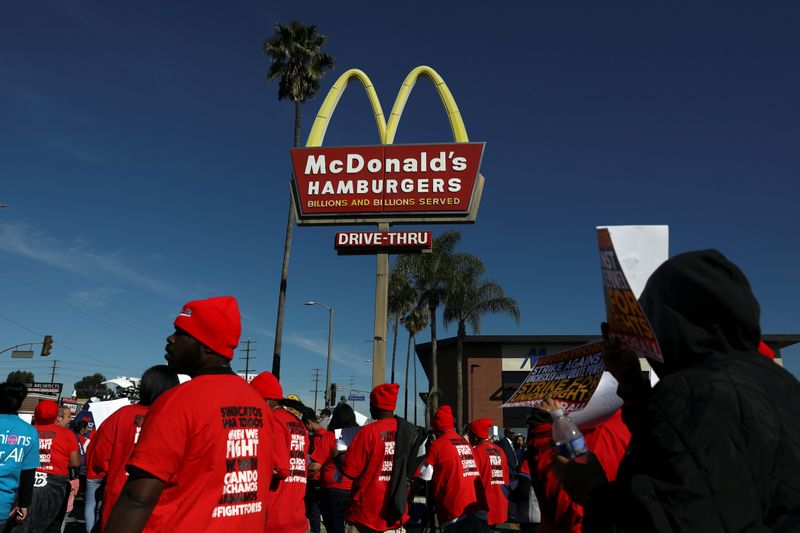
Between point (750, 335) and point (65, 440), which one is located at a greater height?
point (750, 335)

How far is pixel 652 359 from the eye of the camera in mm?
1645

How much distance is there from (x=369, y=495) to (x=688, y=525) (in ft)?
17.6

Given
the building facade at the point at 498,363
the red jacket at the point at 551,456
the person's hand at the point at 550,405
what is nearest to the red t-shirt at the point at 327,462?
the red jacket at the point at 551,456

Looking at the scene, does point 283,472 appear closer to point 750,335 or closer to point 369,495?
point 369,495

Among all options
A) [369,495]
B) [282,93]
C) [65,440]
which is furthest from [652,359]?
[282,93]

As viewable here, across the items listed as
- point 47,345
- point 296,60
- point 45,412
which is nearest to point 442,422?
point 45,412

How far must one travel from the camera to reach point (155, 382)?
486cm

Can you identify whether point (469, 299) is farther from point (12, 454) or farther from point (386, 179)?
point (12, 454)

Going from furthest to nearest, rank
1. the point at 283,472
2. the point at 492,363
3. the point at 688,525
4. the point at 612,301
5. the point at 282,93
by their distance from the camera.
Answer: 1. the point at 492,363
2. the point at 282,93
3. the point at 283,472
4. the point at 612,301
5. the point at 688,525

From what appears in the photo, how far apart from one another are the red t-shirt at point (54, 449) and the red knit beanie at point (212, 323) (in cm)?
599

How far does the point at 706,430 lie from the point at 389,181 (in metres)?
16.4

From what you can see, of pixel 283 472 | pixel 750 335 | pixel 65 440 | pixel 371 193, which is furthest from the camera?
pixel 371 193

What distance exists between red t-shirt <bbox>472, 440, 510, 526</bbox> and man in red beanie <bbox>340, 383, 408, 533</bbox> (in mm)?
1575

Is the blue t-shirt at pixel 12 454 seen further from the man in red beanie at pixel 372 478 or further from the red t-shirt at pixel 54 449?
the man in red beanie at pixel 372 478
